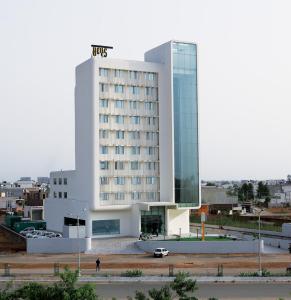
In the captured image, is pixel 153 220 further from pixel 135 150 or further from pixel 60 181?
pixel 60 181

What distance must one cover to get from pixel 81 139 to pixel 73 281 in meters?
60.0

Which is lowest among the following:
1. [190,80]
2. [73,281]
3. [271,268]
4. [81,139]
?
[271,268]

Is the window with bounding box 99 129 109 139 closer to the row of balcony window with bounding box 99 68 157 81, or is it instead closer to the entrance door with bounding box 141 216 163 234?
the row of balcony window with bounding box 99 68 157 81

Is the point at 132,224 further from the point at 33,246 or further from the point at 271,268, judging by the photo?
the point at 271,268

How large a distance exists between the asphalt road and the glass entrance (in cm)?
3364

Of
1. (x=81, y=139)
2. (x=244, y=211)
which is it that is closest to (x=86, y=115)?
(x=81, y=139)

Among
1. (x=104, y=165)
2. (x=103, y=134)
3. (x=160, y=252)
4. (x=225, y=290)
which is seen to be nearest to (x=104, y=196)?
(x=104, y=165)

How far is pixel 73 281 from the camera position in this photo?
21.8 meters

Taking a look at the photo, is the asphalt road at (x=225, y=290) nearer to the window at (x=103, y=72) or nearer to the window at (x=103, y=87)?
the window at (x=103, y=87)

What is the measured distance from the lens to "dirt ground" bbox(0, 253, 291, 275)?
5369cm

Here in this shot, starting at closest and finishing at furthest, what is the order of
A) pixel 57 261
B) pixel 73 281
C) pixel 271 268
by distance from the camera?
pixel 73 281, pixel 271 268, pixel 57 261

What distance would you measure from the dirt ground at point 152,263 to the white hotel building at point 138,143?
1454cm

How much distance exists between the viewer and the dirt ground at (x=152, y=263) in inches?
2114

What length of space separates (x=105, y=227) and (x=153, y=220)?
24.9 ft
